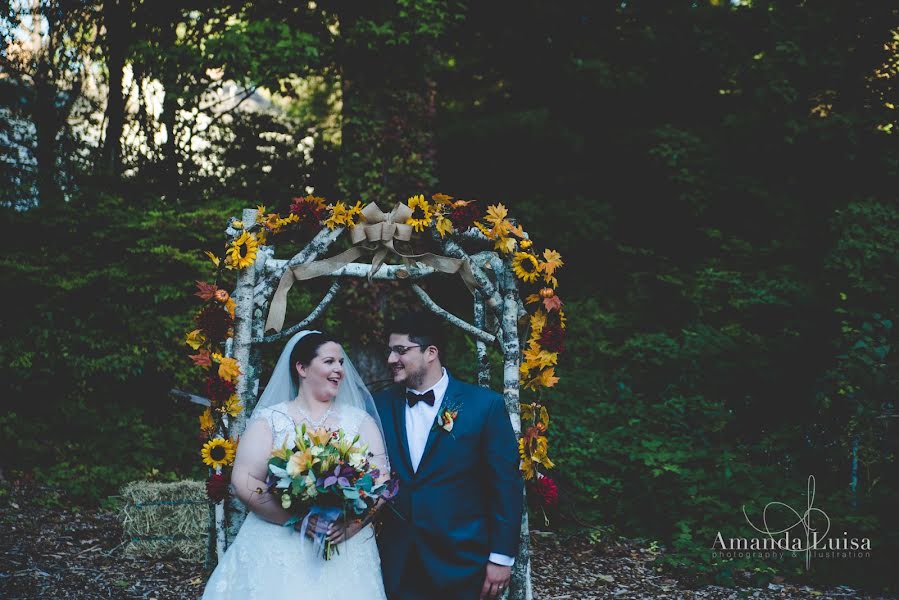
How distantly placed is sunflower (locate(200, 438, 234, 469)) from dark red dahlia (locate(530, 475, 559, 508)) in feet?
5.40

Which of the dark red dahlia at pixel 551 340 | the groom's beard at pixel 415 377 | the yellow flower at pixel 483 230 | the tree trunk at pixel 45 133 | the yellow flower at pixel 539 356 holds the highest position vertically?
the tree trunk at pixel 45 133

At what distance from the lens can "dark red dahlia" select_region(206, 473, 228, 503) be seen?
384 centimetres

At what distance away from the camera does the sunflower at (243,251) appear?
13.2ft

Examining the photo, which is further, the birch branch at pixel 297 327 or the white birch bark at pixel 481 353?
the white birch bark at pixel 481 353

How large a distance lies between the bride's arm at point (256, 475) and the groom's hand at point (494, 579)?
98 cm

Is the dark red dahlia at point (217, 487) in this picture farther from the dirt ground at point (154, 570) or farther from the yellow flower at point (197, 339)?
the dirt ground at point (154, 570)

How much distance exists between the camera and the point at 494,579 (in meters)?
3.61

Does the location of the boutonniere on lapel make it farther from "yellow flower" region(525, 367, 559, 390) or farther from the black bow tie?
"yellow flower" region(525, 367, 559, 390)

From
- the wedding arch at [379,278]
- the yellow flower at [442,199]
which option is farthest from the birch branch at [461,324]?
the yellow flower at [442,199]

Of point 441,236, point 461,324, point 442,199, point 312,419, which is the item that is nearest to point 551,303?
point 461,324

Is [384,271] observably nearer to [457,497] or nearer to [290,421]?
[290,421]

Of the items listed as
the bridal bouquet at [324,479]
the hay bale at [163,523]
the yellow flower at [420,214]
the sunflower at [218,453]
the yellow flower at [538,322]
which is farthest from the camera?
the hay bale at [163,523]

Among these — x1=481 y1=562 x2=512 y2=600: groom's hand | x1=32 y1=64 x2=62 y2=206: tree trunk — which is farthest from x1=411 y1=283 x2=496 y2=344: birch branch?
x1=32 y1=64 x2=62 y2=206: tree trunk

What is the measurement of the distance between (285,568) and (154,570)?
2.92 meters
